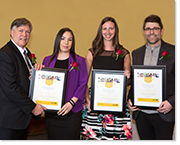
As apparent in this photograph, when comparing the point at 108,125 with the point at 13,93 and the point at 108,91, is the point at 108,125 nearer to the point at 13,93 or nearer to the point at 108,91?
the point at 108,91

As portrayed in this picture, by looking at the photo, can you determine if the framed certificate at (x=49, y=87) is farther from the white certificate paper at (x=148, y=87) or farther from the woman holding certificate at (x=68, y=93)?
the white certificate paper at (x=148, y=87)

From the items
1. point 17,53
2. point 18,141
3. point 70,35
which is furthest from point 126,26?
point 18,141

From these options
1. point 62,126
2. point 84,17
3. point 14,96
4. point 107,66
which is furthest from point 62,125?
point 84,17

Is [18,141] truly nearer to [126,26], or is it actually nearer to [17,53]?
[17,53]

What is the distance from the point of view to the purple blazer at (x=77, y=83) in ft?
6.64

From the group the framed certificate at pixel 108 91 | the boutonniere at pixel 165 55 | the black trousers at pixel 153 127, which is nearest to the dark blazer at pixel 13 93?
the framed certificate at pixel 108 91

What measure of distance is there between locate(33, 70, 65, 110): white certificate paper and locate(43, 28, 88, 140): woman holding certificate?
0.10 m

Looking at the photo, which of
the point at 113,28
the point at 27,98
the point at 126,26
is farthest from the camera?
the point at 126,26

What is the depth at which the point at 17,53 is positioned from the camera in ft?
6.06

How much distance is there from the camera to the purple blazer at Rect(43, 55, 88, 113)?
2.02 meters

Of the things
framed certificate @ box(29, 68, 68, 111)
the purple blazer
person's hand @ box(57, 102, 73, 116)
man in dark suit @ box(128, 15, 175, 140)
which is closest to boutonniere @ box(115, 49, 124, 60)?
man in dark suit @ box(128, 15, 175, 140)

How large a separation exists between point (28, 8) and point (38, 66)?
6.68 ft

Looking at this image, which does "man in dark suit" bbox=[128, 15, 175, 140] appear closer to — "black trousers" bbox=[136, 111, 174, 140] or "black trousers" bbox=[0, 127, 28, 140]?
"black trousers" bbox=[136, 111, 174, 140]

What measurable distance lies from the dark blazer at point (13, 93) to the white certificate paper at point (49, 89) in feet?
0.38
